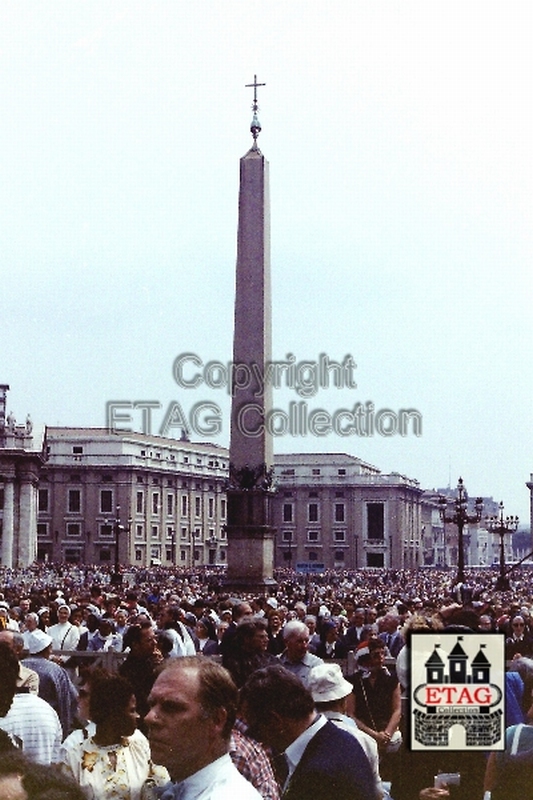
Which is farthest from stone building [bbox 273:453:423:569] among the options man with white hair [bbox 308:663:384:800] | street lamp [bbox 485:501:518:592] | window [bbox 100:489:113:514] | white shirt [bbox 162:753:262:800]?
white shirt [bbox 162:753:262:800]

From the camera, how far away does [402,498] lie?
10512 centimetres

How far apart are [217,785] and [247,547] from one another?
2677 cm

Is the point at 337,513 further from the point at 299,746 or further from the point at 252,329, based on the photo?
the point at 299,746

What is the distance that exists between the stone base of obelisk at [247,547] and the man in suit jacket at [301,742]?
24493 millimetres

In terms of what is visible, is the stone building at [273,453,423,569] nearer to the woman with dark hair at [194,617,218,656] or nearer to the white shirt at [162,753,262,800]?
the woman with dark hair at [194,617,218,656]

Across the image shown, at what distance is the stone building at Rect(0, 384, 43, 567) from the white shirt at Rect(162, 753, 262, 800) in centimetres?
→ 6783

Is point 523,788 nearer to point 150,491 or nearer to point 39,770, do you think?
point 39,770

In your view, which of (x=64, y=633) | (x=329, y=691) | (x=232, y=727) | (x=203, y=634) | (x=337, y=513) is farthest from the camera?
(x=337, y=513)

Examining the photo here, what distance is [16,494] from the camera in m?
71.0

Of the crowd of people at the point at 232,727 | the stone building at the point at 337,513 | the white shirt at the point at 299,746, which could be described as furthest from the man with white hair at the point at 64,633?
the stone building at the point at 337,513

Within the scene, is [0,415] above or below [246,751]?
above

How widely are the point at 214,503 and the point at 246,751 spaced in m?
96.9

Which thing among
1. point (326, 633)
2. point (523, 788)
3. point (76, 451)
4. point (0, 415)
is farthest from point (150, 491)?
point (523, 788)

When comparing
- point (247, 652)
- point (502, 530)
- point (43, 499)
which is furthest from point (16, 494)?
point (247, 652)
